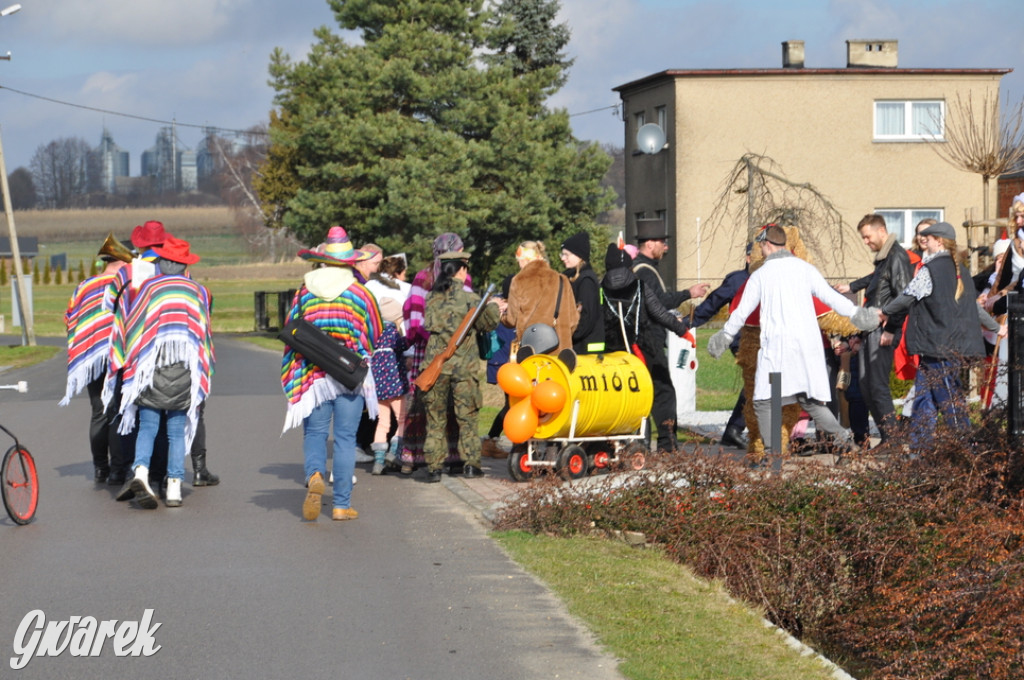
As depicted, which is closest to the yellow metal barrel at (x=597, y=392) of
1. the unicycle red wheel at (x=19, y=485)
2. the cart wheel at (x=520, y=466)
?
the cart wheel at (x=520, y=466)

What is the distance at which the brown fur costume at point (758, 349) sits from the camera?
1059 centimetres

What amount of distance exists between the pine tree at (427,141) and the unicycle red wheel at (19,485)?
1181 inches

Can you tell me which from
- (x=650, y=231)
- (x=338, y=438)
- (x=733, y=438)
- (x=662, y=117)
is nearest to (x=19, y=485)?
(x=338, y=438)

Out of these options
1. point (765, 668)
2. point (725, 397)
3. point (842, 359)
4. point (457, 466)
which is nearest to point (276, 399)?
point (725, 397)

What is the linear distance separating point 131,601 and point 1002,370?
16.6 ft

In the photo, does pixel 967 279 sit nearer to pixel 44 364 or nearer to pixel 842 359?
pixel 842 359

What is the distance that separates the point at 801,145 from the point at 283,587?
1403 inches

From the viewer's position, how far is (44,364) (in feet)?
101

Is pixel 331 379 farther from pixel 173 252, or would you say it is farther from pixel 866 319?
pixel 866 319

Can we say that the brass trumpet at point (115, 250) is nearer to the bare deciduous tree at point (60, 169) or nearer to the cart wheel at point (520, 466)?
the cart wheel at point (520, 466)

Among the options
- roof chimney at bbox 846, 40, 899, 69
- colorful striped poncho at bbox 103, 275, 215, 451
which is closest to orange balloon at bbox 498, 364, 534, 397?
colorful striped poncho at bbox 103, 275, 215, 451

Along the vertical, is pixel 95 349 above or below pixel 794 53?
below

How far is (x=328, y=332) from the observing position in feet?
31.5

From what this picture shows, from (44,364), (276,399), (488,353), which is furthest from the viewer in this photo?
(44,364)
